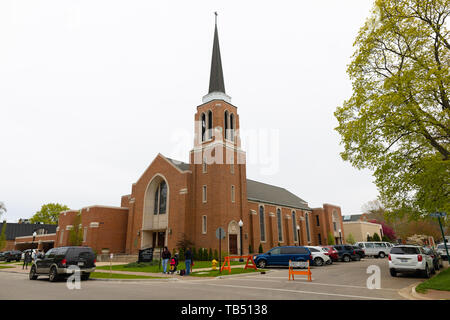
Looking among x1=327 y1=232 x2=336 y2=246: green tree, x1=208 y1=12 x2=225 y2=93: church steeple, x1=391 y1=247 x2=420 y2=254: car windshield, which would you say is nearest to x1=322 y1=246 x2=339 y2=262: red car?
x1=391 y1=247 x2=420 y2=254: car windshield

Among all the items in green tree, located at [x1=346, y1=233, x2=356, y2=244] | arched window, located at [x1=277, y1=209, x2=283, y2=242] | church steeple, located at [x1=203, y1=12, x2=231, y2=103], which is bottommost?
green tree, located at [x1=346, y1=233, x2=356, y2=244]

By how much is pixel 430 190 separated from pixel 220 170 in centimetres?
1999

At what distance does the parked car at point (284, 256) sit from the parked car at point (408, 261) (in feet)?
19.5

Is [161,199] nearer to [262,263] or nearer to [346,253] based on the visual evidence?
[262,263]

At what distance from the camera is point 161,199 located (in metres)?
36.5

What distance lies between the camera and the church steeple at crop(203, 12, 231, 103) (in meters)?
35.3

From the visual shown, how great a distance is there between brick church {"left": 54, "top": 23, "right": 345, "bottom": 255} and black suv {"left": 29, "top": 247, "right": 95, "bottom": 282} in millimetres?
15592

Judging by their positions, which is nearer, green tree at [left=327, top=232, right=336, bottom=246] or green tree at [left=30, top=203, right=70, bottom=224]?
green tree at [left=327, top=232, right=336, bottom=246]

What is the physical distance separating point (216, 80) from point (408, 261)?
29.6 meters

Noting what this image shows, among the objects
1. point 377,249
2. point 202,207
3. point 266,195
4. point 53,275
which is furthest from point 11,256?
point 377,249

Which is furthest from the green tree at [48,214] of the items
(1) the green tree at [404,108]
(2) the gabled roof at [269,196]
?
(1) the green tree at [404,108]

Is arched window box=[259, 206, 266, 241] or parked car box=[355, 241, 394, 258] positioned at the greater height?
arched window box=[259, 206, 266, 241]

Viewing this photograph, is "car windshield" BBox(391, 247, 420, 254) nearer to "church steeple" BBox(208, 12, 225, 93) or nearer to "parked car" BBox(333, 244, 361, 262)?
"parked car" BBox(333, 244, 361, 262)
